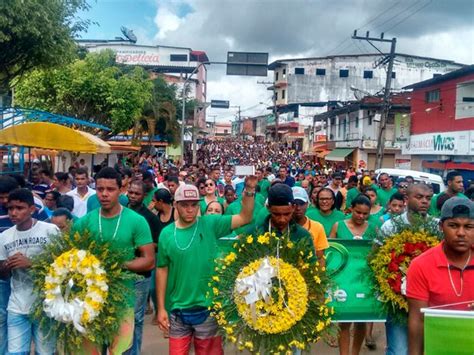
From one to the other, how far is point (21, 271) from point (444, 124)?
26.0 m

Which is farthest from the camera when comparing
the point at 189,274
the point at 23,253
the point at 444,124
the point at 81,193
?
the point at 444,124

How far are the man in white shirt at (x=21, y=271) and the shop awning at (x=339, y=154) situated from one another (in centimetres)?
3639

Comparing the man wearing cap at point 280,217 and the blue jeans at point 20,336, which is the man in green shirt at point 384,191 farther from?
the blue jeans at point 20,336

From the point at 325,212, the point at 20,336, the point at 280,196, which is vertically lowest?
the point at 20,336

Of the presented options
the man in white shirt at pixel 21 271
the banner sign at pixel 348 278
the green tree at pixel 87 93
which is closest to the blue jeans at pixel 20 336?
the man in white shirt at pixel 21 271

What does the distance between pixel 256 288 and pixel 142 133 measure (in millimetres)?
31963

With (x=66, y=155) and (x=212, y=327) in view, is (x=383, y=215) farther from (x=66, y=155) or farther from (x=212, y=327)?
(x=66, y=155)

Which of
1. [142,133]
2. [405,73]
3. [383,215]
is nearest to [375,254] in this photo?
[383,215]

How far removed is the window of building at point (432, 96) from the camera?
28.0 m

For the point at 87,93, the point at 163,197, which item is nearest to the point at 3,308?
the point at 163,197

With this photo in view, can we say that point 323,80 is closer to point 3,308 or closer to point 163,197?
point 163,197

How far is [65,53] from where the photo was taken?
1238cm

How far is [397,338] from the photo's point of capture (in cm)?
441

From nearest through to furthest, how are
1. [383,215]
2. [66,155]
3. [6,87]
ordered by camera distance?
[383,215] < [6,87] < [66,155]
